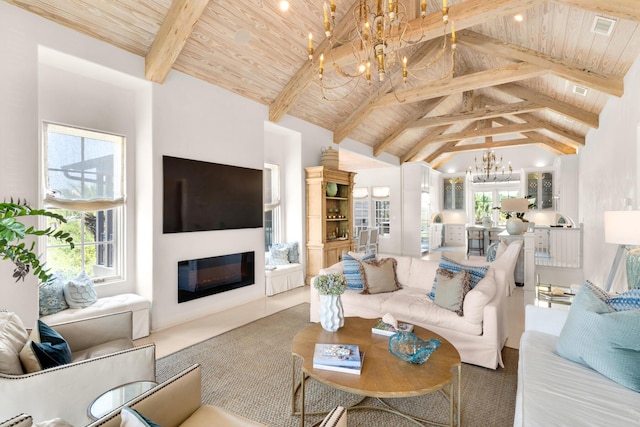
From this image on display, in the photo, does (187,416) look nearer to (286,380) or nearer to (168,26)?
(286,380)

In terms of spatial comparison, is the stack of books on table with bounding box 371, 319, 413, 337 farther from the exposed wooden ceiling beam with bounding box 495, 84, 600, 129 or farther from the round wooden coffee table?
the exposed wooden ceiling beam with bounding box 495, 84, 600, 129

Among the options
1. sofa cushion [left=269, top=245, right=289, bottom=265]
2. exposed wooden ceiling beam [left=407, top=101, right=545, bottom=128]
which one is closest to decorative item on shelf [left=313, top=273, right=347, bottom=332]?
sofa cushion [left=269, top=245, right=289, bottom=265]

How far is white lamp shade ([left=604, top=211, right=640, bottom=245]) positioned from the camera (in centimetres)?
225

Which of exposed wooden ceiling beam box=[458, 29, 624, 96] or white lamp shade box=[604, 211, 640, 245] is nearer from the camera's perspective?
white lamp shade box=[604, 211, 640, 245]

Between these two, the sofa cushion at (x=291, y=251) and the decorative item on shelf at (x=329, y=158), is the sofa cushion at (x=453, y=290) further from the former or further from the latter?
the decorative item on shelf at (x=329, y=158)

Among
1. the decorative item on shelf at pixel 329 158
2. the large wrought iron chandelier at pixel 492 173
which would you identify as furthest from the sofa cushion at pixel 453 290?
the large wrought iron chandelier at pixel 492 173

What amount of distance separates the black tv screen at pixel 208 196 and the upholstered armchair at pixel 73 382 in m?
1.91

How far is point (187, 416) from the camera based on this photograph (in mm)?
1433

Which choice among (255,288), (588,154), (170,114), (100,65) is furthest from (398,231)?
(100,65)

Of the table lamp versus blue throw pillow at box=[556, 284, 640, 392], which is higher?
the table lamp

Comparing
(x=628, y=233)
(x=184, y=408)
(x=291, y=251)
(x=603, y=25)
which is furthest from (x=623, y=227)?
(x=291, y=251)

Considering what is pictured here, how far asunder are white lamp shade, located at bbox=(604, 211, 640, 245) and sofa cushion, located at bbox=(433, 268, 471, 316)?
1130mm

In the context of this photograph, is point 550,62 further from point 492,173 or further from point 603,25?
point 492,173

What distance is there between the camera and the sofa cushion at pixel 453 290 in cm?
292
